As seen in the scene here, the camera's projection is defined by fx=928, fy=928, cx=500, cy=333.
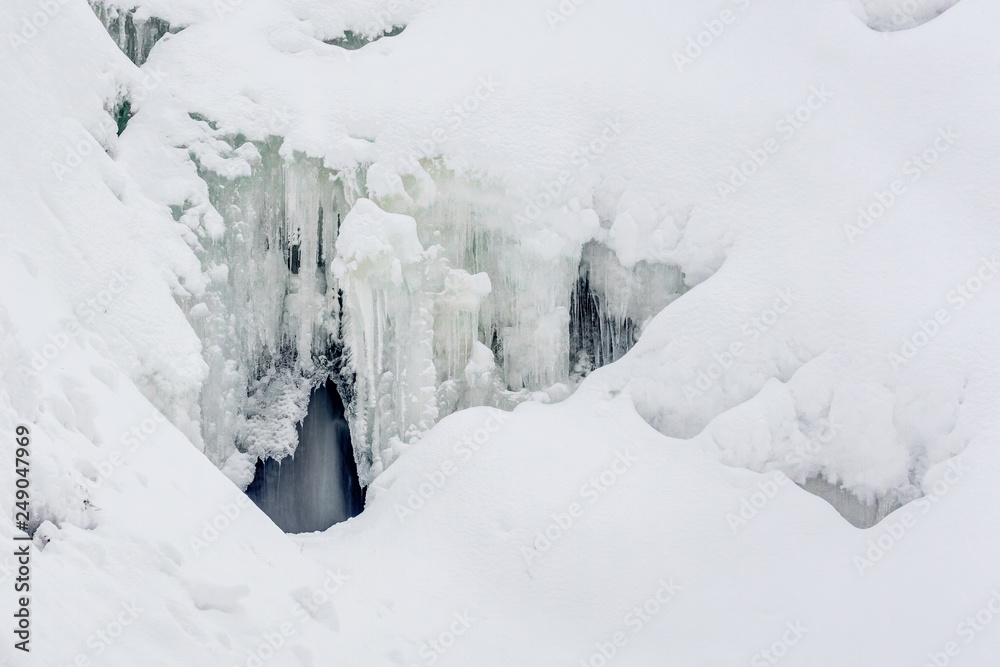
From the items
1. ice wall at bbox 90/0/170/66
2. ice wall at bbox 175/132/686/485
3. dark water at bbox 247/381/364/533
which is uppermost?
ice wall at bbox 90/0/170/66

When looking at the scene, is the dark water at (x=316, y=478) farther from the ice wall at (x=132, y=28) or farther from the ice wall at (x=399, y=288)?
the ice wall at (x=132, y=28)

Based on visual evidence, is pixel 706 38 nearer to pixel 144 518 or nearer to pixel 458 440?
pixel 458 440

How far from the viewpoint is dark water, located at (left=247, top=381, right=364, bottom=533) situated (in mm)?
9453

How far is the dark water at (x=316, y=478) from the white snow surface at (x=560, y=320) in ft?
1.91

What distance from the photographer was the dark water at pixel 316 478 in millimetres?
9453

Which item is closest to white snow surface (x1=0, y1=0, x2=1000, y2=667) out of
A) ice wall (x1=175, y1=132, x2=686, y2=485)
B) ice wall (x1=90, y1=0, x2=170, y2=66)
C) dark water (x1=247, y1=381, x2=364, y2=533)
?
ice wall (x1=175, y1=132, x2=686, y2=485)

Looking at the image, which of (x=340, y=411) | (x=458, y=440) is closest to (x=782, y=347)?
(x=458, y=440)

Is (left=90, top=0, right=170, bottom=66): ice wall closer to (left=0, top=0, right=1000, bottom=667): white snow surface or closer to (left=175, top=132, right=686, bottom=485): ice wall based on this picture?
(left=0, top=0, right=1000, bottom=667): white snow surface

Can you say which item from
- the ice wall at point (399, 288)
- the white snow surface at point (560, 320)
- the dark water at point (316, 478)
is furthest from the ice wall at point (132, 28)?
the dark water at point (316, 478)

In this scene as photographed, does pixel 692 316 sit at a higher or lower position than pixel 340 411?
higher

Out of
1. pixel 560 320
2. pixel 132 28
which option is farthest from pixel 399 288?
pixel 132 28

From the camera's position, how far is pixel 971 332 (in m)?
7.66

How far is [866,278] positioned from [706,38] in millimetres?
3148

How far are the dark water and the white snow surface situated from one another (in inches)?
22.9
